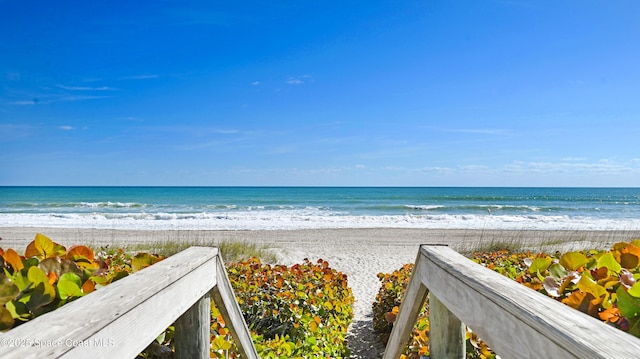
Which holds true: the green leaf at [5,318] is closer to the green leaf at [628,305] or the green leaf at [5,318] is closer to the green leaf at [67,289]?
the green leaf at [67,289]

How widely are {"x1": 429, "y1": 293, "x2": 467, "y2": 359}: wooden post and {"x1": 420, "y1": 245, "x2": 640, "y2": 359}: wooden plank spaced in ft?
1.62

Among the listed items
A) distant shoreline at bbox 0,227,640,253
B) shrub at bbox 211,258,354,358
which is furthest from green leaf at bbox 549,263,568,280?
distant shoreline at bbox 0,227,640,253

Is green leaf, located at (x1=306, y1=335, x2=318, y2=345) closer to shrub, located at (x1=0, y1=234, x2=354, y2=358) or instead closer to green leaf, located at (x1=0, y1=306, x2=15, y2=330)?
shrub, located at (x1=0, y1=234, x2=354, y2=358)

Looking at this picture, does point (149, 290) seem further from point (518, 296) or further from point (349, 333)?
point (349, 333)

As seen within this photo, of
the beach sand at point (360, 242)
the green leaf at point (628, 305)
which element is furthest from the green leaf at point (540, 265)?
the beach sand at point (360, 242)

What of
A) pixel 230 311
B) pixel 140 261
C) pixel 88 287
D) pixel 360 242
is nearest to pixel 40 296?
pixel 88 287

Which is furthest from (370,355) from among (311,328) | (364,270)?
(364,270)

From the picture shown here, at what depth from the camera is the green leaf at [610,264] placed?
176 centimetres

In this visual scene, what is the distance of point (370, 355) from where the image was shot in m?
5.04

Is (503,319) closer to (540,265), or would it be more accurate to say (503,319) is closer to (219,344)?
(540,265)

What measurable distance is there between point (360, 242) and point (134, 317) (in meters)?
15.3

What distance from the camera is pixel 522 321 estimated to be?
105 centimetres

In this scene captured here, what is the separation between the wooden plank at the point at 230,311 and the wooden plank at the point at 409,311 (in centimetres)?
84

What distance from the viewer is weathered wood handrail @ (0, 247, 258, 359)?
2.90 ft
